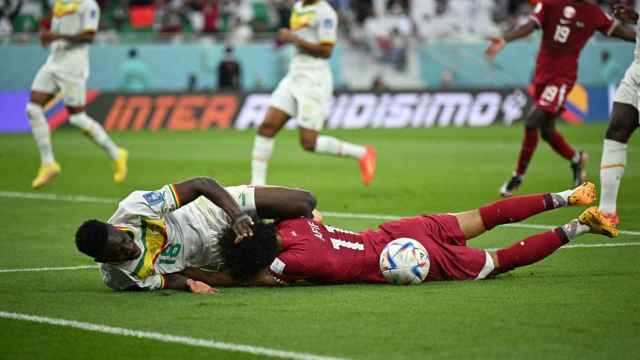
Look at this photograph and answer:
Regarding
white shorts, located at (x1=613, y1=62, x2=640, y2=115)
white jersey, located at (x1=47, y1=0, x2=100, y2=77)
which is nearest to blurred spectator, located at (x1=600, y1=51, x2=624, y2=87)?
white jersey, located at (x1=47, y1=0, x2=100, y2=77)

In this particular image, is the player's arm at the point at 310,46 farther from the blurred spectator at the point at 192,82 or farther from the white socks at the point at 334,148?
the blurred spectator at the point at 192,82

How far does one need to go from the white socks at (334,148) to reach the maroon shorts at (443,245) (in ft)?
24.2

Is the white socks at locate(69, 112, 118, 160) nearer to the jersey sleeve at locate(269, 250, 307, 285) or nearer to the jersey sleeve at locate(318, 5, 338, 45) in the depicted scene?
the jersey sleeve at locate(318, 5, 338, 45)

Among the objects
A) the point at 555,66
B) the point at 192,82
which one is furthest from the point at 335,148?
the point at 192,82

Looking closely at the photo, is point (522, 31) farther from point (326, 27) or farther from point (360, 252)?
point (360, 252)

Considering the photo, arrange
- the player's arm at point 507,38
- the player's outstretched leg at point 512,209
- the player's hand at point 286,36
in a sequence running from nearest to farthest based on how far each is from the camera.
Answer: the player's outstretched leg at point 512,209
the player's arm at point 507,38
the player's hand at point 286,36

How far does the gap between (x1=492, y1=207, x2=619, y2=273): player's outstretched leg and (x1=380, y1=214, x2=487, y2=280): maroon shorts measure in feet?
0.59

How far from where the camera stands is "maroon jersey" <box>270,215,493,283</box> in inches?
367

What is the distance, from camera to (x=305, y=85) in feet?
54.6

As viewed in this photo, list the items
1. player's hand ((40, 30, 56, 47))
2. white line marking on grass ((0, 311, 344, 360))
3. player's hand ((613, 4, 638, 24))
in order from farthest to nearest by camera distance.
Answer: player's hand ((40, 30, 56, 47)) → player's hand ((613, 4, 638, 24)) → white line marking on grass ((0, 311, 344, 360))

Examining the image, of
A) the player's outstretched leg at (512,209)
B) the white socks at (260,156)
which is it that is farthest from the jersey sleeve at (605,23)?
the player's outstretched leg at (512,209)

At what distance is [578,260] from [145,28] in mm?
29096

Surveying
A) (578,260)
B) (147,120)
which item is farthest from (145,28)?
(578,260)

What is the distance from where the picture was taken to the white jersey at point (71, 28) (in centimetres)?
1823
